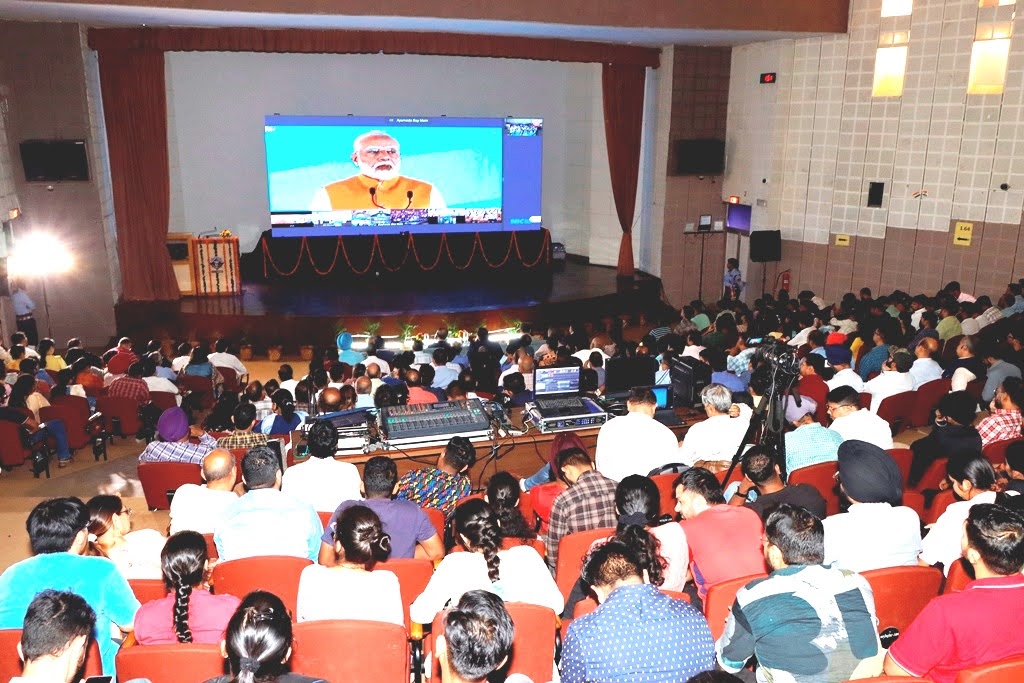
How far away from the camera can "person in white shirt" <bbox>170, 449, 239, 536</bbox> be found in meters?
4.32

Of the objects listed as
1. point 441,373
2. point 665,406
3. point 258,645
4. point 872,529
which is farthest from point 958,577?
point 441,373

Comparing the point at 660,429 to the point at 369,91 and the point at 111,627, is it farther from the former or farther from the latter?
the point at 369,91

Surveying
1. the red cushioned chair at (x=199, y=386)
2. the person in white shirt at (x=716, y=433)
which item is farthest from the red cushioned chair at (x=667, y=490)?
the red cushioned chair at (x=199, y=386)

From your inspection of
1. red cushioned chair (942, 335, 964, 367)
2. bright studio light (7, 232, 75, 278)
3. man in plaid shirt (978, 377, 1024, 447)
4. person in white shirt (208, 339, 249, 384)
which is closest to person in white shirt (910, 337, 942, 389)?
red cushioned chair (942, 335, 964, 367)

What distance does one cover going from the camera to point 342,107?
13.5m

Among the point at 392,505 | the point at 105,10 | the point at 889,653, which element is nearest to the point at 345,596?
the point at 392,505

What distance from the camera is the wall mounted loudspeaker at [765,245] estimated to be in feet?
41.3

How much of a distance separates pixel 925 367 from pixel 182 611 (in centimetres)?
635

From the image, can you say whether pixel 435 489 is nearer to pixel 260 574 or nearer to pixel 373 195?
pixel 260 574

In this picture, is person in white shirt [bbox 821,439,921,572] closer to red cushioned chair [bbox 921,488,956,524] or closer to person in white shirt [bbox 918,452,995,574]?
person in white shirt [bbox 918,452,995,574]

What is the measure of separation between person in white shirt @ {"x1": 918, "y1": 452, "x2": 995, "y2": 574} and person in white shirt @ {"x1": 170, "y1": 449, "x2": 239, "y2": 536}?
3.35 metres

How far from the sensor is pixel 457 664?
7.82 feet

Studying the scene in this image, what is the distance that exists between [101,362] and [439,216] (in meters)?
6.26

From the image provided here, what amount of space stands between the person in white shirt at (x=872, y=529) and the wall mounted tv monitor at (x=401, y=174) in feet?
34.6
